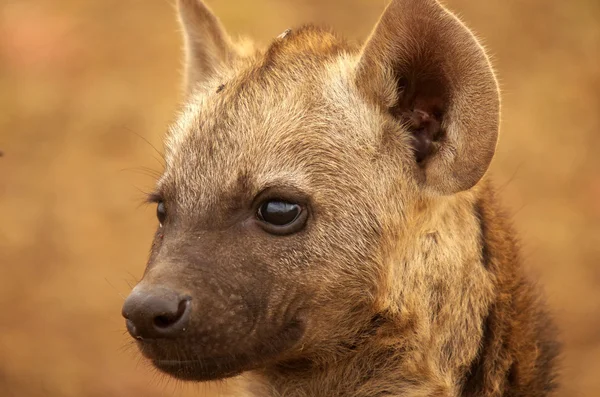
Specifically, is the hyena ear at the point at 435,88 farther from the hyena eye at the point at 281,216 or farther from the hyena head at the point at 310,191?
the hyena eye at the point at 281,216

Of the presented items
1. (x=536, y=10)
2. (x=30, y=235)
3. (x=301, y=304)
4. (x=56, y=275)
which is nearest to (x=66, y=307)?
(x=56, y=275)

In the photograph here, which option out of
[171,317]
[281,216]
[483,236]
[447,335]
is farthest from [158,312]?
[483,236]

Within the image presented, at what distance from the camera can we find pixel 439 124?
322cm

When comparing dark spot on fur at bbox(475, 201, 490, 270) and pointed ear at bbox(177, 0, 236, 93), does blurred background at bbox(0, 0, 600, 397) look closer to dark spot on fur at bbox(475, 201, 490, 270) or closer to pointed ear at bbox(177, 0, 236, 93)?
pointed ear at bbox(177, 0, 236, 93)

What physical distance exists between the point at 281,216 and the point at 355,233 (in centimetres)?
26

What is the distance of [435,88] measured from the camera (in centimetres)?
321

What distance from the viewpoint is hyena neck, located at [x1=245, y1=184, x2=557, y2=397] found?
312cm

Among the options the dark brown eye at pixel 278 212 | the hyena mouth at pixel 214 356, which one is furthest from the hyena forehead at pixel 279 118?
the hyena mouth at pixel 214 356

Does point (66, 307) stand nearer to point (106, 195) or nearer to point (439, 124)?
point (106, 195)

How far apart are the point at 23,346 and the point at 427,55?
16.2ft

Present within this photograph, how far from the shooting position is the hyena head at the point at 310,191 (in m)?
2.94

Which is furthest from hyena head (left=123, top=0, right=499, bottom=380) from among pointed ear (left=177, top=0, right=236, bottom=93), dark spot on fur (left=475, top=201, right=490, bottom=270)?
pointed ear (left=177, top=0, right=236, bottom=93)

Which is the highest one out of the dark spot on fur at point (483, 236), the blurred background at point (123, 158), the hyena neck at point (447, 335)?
the blurred background at point (123, 158)

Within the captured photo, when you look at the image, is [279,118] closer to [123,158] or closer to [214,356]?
[214,356]
